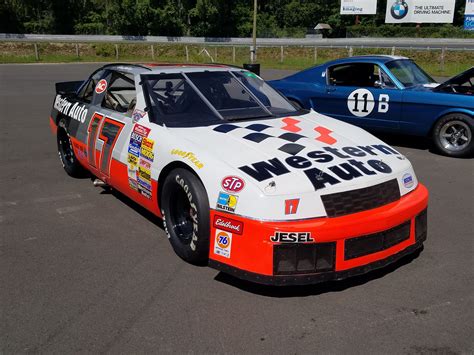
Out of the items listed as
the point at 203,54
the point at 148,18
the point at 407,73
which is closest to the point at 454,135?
the point at 407,73

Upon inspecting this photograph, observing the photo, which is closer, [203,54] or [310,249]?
[310,249]

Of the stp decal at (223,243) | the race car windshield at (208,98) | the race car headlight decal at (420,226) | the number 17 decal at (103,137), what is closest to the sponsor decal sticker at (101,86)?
the number 17 decal at (103,137)

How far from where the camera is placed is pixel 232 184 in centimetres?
304

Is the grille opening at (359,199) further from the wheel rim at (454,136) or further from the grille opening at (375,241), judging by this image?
the wheel rim at (454,136)

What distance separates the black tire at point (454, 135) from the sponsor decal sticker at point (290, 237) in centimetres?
489

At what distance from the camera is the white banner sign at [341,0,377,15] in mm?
55219

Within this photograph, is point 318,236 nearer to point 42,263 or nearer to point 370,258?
point 370,258

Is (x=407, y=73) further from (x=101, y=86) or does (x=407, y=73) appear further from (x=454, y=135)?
(x=101, y=86)

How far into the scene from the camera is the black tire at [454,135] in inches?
264

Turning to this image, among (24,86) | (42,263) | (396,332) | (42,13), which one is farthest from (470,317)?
(42,13)

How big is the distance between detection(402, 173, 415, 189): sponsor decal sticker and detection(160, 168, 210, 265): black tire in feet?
4.89

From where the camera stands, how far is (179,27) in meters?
60.4

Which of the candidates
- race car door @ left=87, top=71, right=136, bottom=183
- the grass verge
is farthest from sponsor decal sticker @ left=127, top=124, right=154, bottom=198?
the grass verge

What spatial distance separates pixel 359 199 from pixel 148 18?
5951cm
